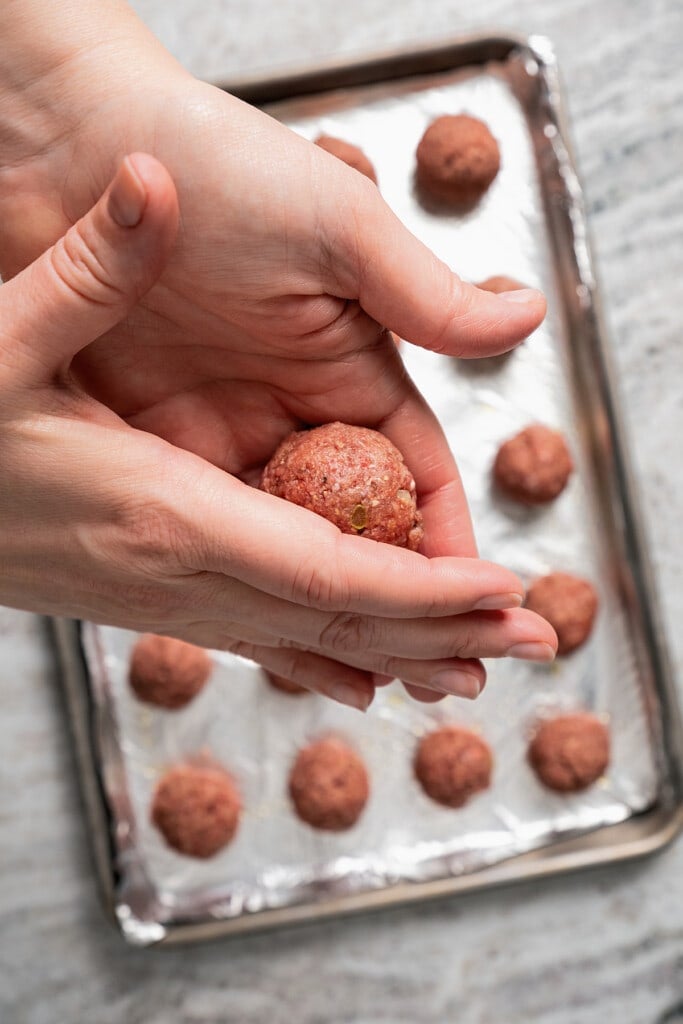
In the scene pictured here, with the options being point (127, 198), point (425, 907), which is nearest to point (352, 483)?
point (127, 198)

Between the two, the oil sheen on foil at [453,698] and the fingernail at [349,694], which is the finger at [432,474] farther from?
the oil sheen on foil at [453,698]

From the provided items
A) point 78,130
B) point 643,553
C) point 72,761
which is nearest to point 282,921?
point 72,761

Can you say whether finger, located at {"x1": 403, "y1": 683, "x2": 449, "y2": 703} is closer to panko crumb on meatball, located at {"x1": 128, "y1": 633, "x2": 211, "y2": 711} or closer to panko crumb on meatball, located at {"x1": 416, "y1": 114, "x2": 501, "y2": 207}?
panko crumb on meatball, located at {"x1": 128, "y1": 633, "x2": 211, "y2": 711}

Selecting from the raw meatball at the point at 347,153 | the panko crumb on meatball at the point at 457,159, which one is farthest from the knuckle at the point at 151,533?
the panko crumb on meatball at the point at 457,159

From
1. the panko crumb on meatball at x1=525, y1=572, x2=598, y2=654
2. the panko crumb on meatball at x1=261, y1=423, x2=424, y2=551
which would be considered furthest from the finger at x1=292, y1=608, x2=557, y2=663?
the panko crumb on meatball at x1=525, y1=572, x2=598, y2=654

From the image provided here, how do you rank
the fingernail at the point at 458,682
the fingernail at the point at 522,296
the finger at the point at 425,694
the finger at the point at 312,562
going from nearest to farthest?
the finger at the point at 312,562, the fingernail at the point at 522,296, the fingernail at the point at 458,682, the finger at the point at 425,694
